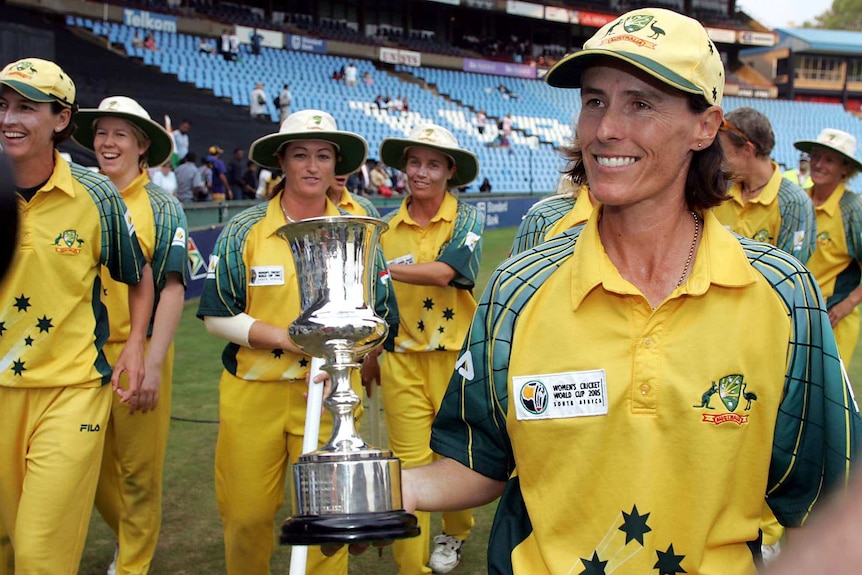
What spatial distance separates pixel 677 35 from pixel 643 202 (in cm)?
42

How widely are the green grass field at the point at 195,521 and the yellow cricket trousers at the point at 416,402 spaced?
39 cm

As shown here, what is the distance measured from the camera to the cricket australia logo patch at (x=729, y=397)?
2.25 metres

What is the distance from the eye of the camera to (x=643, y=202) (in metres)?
2.48

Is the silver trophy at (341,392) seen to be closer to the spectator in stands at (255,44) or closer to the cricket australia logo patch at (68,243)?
the cricket australia logo patch at (68,243)

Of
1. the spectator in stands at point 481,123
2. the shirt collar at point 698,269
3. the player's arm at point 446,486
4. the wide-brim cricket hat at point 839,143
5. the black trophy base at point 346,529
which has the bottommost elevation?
the black trophy base at point 346,529

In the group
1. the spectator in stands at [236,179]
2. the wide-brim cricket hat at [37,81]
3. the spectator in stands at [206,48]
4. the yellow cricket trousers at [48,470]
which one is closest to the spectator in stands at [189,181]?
the spectator in stands at [236,179]

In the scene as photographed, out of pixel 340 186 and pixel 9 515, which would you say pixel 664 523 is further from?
pixel 340 186

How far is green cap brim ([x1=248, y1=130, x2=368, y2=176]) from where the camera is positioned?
497 cm

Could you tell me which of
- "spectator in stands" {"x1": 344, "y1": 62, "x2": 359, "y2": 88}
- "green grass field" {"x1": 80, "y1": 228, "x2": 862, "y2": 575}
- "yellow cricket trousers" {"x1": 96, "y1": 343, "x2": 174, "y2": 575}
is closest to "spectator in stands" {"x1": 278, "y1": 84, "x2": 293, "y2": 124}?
"spectator in stands" {"x1": 344, "y1": 62, "x2": 359, "y2": 88}

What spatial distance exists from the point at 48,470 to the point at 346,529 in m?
2.47

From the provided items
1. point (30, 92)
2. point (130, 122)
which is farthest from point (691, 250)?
point (130, 122)

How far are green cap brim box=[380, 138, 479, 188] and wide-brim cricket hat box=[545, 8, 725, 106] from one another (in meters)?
3.82

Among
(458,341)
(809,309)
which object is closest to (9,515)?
(458,341)

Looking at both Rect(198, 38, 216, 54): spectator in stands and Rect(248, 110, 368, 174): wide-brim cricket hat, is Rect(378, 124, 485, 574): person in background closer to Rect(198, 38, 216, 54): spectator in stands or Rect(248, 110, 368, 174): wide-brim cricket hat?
Rect(248, 110, 368, 174): wide-brim cricket hat
